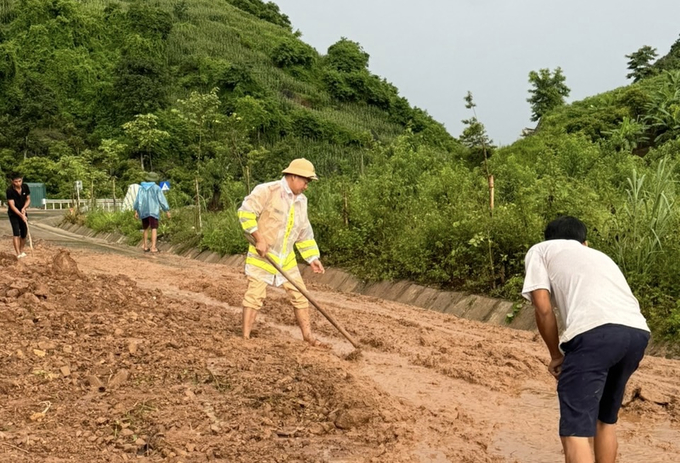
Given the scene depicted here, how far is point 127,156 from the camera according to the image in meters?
54.4

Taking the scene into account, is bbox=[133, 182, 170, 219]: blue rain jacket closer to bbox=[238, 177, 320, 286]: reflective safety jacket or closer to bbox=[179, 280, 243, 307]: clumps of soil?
bbox=[179, 280, 243, 307]: clumps of soil

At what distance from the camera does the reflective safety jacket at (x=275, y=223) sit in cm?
703

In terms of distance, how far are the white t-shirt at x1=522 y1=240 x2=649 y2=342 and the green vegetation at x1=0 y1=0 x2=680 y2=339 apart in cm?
412

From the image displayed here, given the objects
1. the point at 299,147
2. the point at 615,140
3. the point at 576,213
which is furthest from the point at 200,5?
the point at 576,213

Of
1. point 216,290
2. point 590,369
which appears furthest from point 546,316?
point 216,290

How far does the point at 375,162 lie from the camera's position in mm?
14586

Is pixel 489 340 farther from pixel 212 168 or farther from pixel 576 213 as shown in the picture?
pixel 212 168

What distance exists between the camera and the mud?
448cm

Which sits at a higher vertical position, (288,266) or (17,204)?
(17,204)

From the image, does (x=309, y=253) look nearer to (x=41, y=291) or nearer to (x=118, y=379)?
(x=118, y=379)

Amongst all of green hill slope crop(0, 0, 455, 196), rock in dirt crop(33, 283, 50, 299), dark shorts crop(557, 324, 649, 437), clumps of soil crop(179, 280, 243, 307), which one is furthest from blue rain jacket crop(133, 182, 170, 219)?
green hill slope crop(0, 0, 455, 196)

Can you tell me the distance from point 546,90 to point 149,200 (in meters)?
23.5

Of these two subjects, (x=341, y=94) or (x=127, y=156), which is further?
(x=341, y=94)

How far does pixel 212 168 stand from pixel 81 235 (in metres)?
5.68
